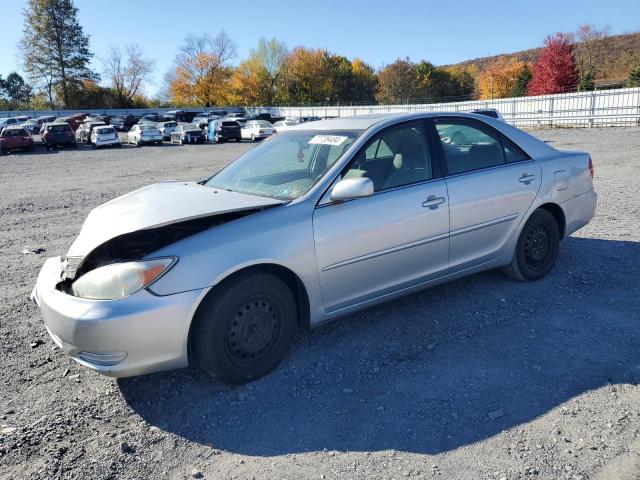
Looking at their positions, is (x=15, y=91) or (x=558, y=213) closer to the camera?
(x=558, y=213)

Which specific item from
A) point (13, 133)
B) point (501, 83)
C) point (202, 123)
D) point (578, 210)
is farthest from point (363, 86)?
point (578, 210)

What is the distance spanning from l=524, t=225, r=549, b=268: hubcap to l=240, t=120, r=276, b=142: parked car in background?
30.2 meters

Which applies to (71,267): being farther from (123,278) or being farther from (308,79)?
(308,79)

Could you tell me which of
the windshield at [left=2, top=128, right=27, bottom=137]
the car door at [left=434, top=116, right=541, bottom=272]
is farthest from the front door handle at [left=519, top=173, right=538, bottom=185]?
the windshield at [left=2, top=128, right=27, bottom=137]

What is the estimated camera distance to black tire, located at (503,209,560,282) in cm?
473

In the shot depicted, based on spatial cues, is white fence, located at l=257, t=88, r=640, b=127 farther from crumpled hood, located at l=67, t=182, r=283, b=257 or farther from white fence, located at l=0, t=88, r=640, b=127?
crumpled hood, located at l=67, t=182, r=283, b=257

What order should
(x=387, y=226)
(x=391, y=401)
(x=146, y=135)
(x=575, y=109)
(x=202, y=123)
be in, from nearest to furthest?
(x=391, y=401)
(x=387, y=226)
(x=575, y=109)
(x=146, y=135)
(x=202, y=123)

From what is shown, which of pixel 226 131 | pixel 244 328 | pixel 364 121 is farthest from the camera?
pixel 226 131

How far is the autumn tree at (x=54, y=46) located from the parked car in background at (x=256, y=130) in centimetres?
5079

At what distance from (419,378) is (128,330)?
1.80 meters

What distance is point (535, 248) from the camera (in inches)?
190

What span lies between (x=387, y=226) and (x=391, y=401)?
1229 mm

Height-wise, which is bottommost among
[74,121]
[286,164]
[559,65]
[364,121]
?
[286,164]

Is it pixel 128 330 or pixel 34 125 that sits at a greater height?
pixel 34 125
